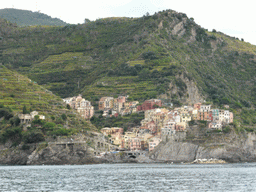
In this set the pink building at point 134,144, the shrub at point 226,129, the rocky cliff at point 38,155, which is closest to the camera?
the rocky cliff at point 38,155

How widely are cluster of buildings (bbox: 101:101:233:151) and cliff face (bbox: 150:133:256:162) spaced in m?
3.46

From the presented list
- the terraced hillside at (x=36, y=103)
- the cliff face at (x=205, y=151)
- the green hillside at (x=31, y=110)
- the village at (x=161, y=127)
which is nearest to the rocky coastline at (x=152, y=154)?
the cliff face at (x=205, y=151)

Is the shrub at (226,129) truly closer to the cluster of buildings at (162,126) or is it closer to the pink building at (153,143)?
the cluster of buildings at (162,126)

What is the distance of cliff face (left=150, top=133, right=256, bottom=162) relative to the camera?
153 metres

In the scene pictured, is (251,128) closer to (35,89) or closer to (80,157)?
(80,157)

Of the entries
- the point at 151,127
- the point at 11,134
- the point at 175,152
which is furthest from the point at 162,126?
the point at 11,134

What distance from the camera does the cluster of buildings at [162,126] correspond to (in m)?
164

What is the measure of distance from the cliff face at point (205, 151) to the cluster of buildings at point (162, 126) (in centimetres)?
346

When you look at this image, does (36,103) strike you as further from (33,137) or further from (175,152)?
(175,152)

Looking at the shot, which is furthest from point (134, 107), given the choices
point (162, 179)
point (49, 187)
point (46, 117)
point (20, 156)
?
point (49, 187)

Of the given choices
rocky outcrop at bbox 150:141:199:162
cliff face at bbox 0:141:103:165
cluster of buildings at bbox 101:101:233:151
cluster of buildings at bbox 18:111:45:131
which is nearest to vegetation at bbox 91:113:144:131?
cluster of buildings at bbox 101:101:233:151

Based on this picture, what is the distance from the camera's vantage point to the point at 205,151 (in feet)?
502

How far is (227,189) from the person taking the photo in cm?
7144

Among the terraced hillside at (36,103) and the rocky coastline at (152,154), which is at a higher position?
the terraced hillside at (36,103)
